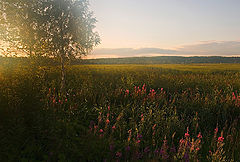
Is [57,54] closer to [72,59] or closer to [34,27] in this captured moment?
[72,59]

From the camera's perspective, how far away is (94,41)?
11.4 m

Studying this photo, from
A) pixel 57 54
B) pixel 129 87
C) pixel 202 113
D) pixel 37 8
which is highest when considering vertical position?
pixel 37 8

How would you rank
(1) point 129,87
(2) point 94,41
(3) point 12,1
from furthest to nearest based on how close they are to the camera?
(2) point 94,41
(3) point 12,1
(1) point 129,87

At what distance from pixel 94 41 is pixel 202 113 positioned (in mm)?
7946

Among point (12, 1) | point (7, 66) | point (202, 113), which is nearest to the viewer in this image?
point (7, 66)

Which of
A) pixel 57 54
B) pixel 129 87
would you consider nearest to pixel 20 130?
pixel 129 87

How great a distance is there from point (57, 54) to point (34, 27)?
6.97ft

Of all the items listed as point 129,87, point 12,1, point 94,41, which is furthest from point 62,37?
point 129,87

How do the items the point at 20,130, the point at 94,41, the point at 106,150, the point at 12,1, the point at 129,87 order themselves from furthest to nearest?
the point at 94,41 < the point at 12,1 < the point at 129,87 < the point at 106,150 < the point at 20,130

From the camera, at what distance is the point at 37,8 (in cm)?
1034

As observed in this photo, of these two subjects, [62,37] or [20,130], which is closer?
[20,130]

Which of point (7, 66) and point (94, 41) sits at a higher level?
point (94, 41)

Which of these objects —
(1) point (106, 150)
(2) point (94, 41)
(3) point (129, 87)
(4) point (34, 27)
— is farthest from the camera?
(2) point (94, 41)

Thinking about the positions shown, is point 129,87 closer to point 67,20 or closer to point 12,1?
point 67,20
